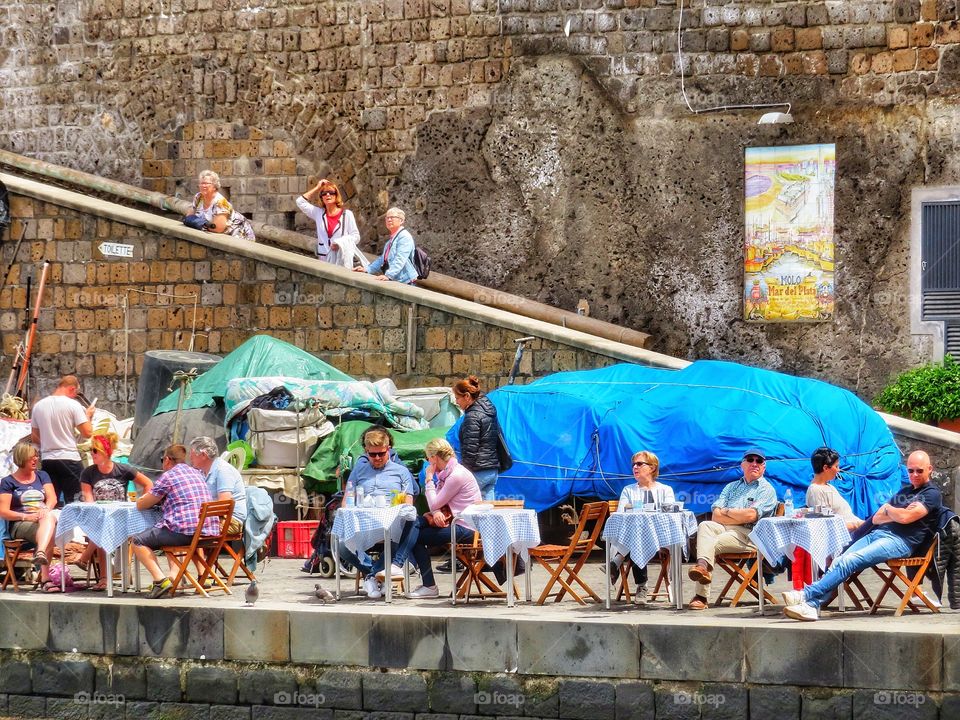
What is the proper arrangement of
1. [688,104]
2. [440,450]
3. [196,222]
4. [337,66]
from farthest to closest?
[337,66] < [688,104] < [196,222] < [440,450]

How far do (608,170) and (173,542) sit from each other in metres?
8.64

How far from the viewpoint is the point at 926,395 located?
14.5 meters

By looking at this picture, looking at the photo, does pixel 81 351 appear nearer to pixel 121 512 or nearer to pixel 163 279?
pixel 163 279

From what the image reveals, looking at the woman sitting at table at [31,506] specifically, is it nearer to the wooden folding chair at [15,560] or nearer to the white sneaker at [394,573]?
the wooden folding chair at [15,560]

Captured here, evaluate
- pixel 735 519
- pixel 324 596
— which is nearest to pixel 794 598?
pixel 735 519

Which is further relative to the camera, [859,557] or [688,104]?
[688,104]

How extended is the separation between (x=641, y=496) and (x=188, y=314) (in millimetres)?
7913

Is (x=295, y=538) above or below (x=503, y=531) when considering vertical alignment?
below

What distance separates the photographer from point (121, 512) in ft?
33.4

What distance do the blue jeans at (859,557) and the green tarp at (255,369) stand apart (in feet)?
21.5

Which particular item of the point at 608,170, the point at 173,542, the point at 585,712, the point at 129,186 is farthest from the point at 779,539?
the point at 129,186

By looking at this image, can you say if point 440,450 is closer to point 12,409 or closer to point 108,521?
point 108,521

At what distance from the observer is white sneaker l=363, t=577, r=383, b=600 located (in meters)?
10.2

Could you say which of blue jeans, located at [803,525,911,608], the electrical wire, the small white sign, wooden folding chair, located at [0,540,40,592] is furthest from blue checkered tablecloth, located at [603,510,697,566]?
the small white sign
